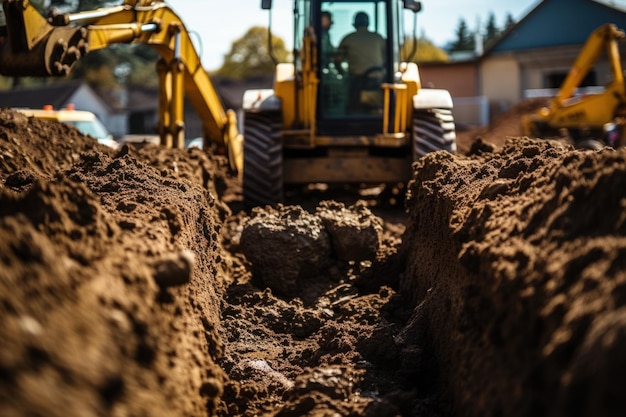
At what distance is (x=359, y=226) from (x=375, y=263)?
38 centimetres

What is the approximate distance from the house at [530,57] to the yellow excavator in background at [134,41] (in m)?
27.6

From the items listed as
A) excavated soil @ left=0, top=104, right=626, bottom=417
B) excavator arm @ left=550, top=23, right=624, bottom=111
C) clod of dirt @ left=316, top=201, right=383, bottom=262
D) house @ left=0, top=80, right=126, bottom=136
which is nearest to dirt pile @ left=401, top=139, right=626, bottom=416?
excavated soil @ left=0, top=104, right=626, bottom=417

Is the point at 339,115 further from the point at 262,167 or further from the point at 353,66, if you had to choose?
the point at 262,167

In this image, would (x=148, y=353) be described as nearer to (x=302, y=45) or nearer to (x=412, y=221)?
(x=412, y=221)

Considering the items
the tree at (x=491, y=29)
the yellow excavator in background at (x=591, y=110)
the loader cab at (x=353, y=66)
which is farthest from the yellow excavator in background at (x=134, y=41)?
the tree at (x=491, y=29)

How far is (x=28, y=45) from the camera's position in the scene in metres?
7.31

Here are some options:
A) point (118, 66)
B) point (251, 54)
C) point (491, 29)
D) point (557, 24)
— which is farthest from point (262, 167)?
point (491, 29)

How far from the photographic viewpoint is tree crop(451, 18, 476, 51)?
72.1 m

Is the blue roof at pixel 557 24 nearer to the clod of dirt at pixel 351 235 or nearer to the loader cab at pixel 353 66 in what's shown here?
the loader cab at pixel 353 66

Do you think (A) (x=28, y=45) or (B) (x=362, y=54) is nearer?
(A) (x=28, y=45)

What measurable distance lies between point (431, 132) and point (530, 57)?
3106 centimetres

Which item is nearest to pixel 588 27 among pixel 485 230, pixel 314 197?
pixel 314 197

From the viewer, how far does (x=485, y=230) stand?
4625 mm

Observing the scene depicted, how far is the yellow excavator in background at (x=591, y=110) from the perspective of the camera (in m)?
18.5
